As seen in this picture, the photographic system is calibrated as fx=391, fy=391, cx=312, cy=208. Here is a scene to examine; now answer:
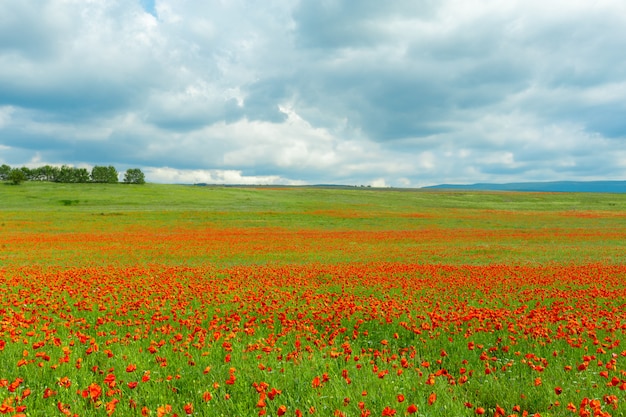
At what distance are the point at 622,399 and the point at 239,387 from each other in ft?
15.5

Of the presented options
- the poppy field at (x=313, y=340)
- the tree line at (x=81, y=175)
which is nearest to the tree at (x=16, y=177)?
the tree line at (x=81, y=175)

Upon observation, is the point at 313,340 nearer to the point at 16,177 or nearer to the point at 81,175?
the point at 16,177

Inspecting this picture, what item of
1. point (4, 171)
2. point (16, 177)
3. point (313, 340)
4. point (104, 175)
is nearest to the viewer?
point (313, 340)

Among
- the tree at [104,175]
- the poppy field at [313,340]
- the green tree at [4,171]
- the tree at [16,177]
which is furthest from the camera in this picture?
the tree at [104,175]

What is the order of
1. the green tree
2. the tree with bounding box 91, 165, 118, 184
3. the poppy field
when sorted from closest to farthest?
1. the poppy field
2. the green tree
3. the tree with bounding box 91, 165, 118, 184

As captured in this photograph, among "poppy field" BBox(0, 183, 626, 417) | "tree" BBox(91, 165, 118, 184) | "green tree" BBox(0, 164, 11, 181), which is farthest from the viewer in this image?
"tree" BBox(91, 165, 118, 184)

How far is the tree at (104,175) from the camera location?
122m

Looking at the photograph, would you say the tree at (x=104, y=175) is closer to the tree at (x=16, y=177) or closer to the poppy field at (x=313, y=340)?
the tree at (x=16, y=177)

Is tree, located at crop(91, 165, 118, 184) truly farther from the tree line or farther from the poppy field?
the poppy field

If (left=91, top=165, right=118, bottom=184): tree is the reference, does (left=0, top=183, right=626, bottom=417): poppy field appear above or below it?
below

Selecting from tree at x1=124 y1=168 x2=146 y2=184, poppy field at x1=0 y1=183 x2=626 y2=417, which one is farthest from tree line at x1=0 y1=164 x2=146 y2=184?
poppy field at x1=0 y1=183 x2=626 y2=417

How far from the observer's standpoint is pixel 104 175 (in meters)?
123

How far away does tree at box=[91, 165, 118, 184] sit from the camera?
4806 inches

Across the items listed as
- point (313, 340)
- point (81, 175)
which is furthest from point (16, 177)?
point (313, 340)
